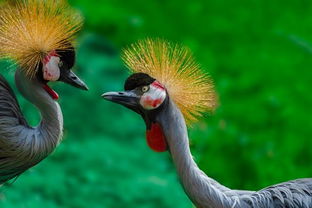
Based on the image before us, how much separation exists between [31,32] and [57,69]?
0.15 m

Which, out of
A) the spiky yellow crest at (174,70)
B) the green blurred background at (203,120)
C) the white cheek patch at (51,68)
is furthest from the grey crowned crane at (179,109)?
the green blurred background at (203,120)

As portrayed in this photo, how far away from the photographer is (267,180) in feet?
15.4

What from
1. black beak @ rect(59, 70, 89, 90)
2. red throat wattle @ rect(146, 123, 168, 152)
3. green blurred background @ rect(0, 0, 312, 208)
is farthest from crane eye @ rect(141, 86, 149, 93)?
green blurred background @ rect(0, 0, 312, 208)

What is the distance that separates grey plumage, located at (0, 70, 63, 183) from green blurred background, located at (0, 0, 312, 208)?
111 cm

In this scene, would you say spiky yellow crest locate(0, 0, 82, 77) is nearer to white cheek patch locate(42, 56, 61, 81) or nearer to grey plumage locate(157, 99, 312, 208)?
white cheek patch locate(42, 56, 61, 81)

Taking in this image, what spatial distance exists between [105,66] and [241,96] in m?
0.82

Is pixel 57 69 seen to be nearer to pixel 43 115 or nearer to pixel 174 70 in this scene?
pixel 43 115

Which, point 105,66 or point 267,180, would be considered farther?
point 105,66

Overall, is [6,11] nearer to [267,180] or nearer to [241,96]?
[267,180]

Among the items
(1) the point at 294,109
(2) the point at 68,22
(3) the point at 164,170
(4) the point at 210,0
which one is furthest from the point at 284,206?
(4) the point at 210,0

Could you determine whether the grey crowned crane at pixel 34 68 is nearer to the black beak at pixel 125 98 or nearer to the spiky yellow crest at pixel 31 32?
the spiky yellow crest at pixel 31 32

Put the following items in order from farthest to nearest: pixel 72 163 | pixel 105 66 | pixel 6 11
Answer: pixel 105 66, pixel 72 163, pixel 6 11

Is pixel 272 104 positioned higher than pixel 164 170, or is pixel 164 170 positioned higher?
pixel 272 104

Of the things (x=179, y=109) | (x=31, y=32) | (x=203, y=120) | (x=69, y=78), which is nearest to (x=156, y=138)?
(x=179, y=109)
